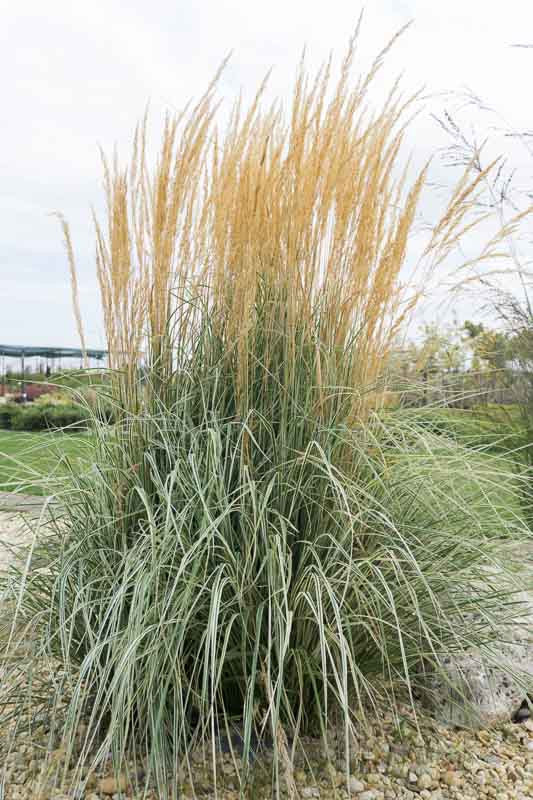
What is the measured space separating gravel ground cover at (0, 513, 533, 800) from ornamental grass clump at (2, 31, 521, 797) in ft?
0.21

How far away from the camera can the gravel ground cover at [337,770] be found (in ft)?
5.99

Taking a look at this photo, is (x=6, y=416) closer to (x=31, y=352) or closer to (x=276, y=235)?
(x=31, y=352)

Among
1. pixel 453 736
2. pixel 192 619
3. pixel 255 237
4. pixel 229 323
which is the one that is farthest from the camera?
pixel 453 736

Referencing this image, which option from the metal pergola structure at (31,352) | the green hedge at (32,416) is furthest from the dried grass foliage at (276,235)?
the metal pergola structure at (31,352)

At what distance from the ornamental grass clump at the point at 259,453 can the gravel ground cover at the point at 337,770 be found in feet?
0.21

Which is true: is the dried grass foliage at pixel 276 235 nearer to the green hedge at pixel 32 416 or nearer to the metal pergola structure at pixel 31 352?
the green hedge at pixel 32 416

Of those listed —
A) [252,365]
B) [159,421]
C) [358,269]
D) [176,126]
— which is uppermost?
[176,126]

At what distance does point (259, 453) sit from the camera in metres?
2.01

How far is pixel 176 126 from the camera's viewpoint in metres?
2.06

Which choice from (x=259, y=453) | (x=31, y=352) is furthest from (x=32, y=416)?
(x=259, y=453)

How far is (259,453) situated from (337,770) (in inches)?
34.9

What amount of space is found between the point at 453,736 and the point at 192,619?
3.27ft

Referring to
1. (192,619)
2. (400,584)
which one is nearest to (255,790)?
(192,619)

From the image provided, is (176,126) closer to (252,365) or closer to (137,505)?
(252,365)
